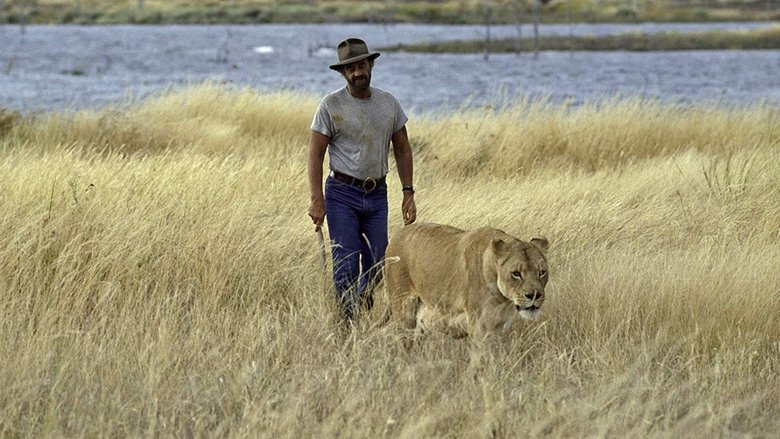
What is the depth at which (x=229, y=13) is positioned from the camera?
104062 millimetres

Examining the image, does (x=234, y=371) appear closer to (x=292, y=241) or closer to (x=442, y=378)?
(x=442, y=378)

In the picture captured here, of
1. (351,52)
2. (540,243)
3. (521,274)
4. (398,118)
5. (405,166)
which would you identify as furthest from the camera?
(405,166)

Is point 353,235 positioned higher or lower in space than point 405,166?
lower

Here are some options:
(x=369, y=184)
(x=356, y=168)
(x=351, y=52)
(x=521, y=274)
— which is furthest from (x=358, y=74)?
(x=521, y=274)

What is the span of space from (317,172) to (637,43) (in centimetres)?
5923

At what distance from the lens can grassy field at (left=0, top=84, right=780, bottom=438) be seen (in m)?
5.71

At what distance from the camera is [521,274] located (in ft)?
19.4

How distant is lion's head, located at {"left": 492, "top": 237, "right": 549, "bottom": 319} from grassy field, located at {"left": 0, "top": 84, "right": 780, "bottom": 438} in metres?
0.37

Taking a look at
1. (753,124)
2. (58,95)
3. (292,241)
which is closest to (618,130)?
(753,124)

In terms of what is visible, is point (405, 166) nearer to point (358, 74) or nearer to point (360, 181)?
point (360, 181)

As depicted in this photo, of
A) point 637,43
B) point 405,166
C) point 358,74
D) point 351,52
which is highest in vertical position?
point 351,52

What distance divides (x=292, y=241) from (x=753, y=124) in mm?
9625

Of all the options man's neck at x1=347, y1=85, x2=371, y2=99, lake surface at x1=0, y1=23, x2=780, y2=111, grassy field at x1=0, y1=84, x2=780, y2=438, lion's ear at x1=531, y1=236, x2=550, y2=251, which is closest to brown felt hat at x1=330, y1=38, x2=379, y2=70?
man's neck at x1=347, y1=85, x2=371, y2=99

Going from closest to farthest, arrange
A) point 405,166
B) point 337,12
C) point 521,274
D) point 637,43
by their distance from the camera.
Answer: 1. point 521,274
2. point 405,166
3. point 637,43
4. point 337,12
